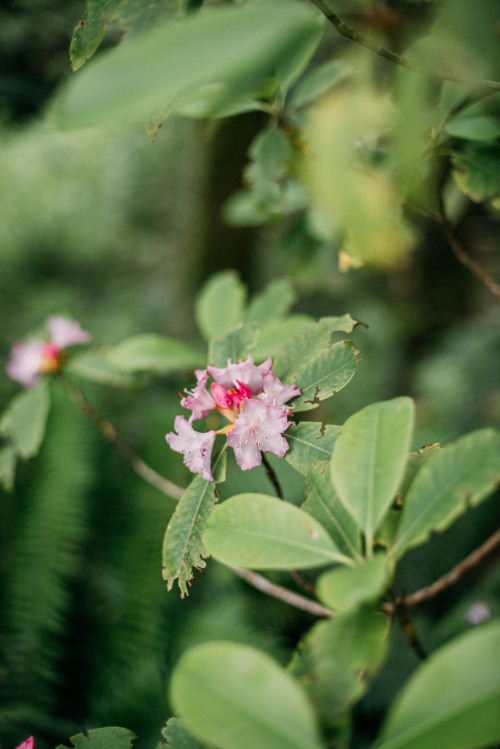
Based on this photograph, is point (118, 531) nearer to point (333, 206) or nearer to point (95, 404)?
point (95, 404)

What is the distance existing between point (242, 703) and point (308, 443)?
239 mm

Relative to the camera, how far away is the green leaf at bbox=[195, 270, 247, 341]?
876 millimetres

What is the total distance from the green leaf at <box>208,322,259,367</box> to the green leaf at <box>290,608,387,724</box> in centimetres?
34

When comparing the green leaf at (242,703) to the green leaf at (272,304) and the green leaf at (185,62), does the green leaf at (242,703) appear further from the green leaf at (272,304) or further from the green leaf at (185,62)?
the green leaf at (272,304)

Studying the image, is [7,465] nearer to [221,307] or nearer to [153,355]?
[153,355]

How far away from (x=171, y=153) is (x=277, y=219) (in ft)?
12.2

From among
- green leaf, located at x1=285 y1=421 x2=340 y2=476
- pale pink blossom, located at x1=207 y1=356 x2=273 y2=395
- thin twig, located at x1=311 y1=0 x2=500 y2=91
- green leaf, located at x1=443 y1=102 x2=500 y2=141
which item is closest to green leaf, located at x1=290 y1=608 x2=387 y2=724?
green leaf, located at x1=285 y1=421 x2=340 y2=476

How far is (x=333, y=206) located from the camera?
1.04 ft

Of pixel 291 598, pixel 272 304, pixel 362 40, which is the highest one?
pixel 362 40

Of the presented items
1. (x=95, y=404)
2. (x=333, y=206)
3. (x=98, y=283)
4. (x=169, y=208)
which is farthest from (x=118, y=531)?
(x=169, y=208)

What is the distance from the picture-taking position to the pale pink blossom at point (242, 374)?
0.52 m

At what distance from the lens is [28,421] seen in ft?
3.04

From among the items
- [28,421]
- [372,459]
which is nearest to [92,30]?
[372,459]

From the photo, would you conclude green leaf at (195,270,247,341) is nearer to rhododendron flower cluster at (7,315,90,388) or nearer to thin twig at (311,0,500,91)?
rhododendron flower cluster at (7,315,90,388)
